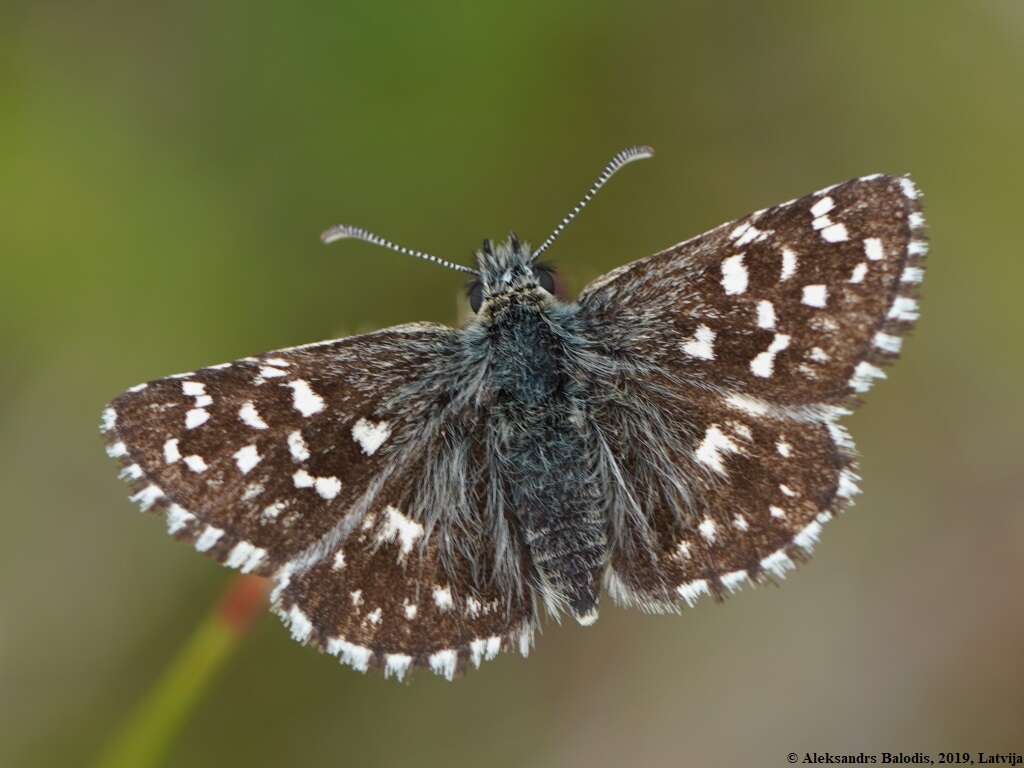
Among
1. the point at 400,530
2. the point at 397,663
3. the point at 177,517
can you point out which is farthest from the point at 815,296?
the point at 177,517

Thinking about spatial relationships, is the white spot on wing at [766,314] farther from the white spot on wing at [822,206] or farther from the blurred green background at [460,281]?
the blurred green background at [460,281]

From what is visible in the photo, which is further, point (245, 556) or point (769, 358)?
point (769, 358)

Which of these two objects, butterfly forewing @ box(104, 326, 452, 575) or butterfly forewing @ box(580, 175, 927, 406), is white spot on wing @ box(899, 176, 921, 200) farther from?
butterfly forewing @ box(104, 326, 452, 575)

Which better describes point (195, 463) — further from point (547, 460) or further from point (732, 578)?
point (732, 578)

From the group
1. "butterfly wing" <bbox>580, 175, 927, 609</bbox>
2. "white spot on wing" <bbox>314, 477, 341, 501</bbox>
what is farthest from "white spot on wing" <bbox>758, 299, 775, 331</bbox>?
"white spot on wing" <bbox>314, 477, 341, 501</bbox>

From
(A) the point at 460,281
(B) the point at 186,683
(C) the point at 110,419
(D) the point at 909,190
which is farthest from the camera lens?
(A) the point at 460,281

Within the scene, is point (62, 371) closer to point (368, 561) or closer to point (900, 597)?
point (368, 561)
